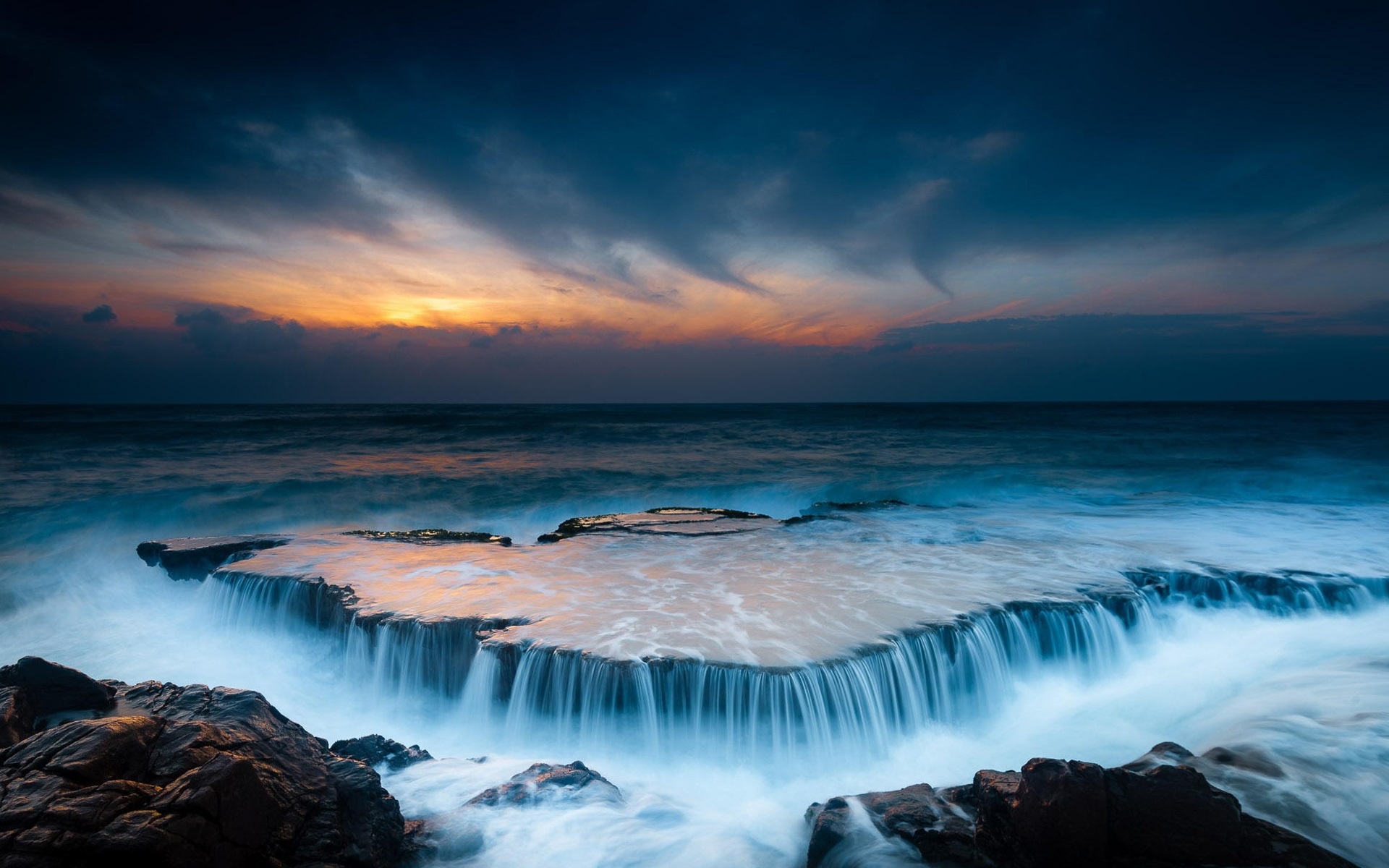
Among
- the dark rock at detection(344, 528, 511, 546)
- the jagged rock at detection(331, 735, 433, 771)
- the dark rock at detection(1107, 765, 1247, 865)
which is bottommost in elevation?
the jagged rock at detection(331, 735, 433, 771)

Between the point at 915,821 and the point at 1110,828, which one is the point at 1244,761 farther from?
the point at 915,821

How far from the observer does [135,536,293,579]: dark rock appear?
9445 millimetres

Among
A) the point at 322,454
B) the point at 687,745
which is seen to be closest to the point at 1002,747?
the point at 687,745

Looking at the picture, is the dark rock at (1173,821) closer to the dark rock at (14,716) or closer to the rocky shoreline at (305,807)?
the rocky shoreline at (305,807)

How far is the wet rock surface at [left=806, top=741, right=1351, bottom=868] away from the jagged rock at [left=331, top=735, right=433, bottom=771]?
323 centimetres

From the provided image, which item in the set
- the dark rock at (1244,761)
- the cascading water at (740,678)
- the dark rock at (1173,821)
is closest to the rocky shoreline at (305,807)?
the dark rock at (1173,821)

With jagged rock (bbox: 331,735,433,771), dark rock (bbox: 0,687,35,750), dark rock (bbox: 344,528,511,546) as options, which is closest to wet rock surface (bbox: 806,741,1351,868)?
jagged rock (bbox: 331,735,433,771)

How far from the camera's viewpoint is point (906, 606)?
6645 mm

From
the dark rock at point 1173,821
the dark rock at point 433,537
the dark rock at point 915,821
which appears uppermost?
the dark rock at point 1173,821

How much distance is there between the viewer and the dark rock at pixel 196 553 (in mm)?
9445

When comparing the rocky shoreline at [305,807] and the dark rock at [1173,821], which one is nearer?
the rocky shoreline at [305,807]

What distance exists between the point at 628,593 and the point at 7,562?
13.2 metres

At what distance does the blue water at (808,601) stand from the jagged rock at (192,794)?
78 centimetres

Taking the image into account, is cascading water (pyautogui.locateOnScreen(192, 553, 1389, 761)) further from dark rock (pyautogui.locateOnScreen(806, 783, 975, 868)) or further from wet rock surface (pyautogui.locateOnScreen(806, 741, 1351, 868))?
wet rock surface (pyautogui.locateOnScreen(806, 741, 1351, 868))
